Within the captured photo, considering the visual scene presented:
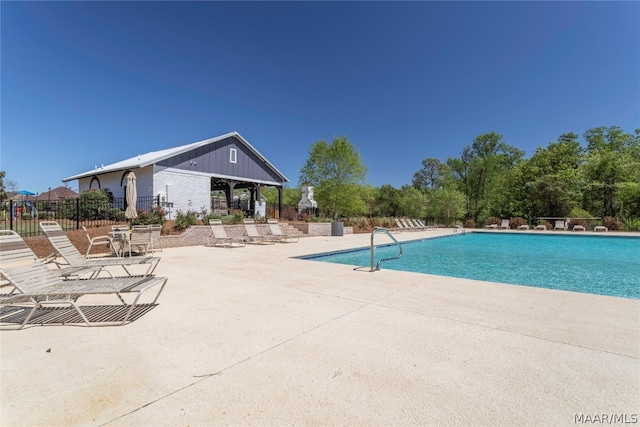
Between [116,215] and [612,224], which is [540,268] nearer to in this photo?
[116,215]

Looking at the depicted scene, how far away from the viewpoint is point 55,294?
3076mm

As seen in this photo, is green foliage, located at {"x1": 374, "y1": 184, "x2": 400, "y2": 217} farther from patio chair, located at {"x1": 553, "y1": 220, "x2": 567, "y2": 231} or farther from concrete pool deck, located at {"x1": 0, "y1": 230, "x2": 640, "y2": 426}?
concrete pool deck, located at {"x1": 0, "y1": 230, "x2": 640, "y2": 426}

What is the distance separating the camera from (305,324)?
10.9 ft

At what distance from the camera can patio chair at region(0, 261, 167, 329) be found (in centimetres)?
321

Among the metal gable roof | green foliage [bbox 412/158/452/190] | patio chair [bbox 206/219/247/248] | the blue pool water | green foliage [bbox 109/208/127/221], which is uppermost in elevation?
green foliage [bbox 412/158/452/190]

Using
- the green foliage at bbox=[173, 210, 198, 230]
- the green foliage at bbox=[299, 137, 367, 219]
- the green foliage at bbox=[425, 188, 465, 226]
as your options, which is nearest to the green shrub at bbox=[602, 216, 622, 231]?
the green foliage at bbox=[425, 188, 465, 226]

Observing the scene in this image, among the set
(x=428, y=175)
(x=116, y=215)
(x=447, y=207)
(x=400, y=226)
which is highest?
(x=428, y=175)

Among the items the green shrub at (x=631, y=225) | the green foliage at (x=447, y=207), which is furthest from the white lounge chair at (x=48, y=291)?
the green shrub at (x=631, y=225)

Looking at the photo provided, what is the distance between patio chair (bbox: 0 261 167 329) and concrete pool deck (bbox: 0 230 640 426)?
10.4 inches

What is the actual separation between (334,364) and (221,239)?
410 inches

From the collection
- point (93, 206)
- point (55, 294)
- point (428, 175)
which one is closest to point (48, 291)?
point (55, 294)

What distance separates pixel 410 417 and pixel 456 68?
22854mm

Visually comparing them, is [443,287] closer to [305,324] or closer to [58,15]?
[305,324]

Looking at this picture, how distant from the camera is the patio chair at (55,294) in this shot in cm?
321
